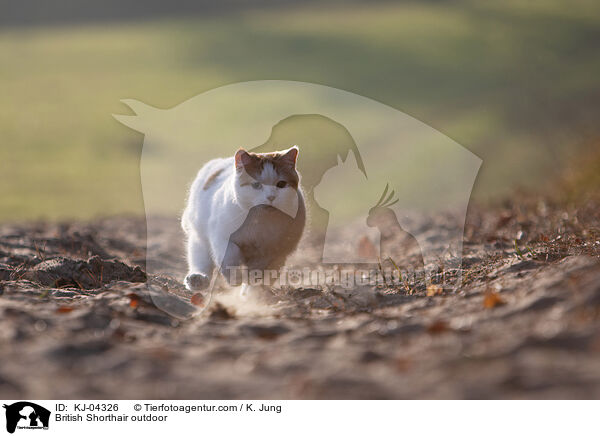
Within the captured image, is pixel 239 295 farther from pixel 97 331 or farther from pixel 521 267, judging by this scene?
pixel 521 267

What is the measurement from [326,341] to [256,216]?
151 cm

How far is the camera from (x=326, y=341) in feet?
7.23

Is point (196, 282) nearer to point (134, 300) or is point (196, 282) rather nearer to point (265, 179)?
point (265, 179)

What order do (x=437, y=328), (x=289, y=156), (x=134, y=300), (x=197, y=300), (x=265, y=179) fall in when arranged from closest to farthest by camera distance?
(x=437, y=328) → (x=134, y=300) → (x=197, y=300) → (x=265, y=179) → (x=289, y=156)

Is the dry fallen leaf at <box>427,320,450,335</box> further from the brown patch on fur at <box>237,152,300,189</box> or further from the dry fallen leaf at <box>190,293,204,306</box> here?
the brown patch on fur at <box>237,152,300,189</box>

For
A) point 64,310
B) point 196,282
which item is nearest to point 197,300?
point 196,282

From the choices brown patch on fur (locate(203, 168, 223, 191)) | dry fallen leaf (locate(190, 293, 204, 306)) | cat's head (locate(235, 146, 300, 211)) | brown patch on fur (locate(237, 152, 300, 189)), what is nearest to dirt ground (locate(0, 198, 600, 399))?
dry fallen leaf (locate(190, 293, 204, 306))

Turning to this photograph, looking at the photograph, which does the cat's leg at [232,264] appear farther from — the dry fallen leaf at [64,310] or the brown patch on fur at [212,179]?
the dry fallen leaf at [64,310]

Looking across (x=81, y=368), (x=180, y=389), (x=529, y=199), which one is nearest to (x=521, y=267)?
(x=180, y=389)

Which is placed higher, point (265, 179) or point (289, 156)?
point (289, 156)

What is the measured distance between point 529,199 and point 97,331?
538cm

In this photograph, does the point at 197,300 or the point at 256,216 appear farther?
the point at 256,216

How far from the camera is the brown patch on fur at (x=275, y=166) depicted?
3541 mm
